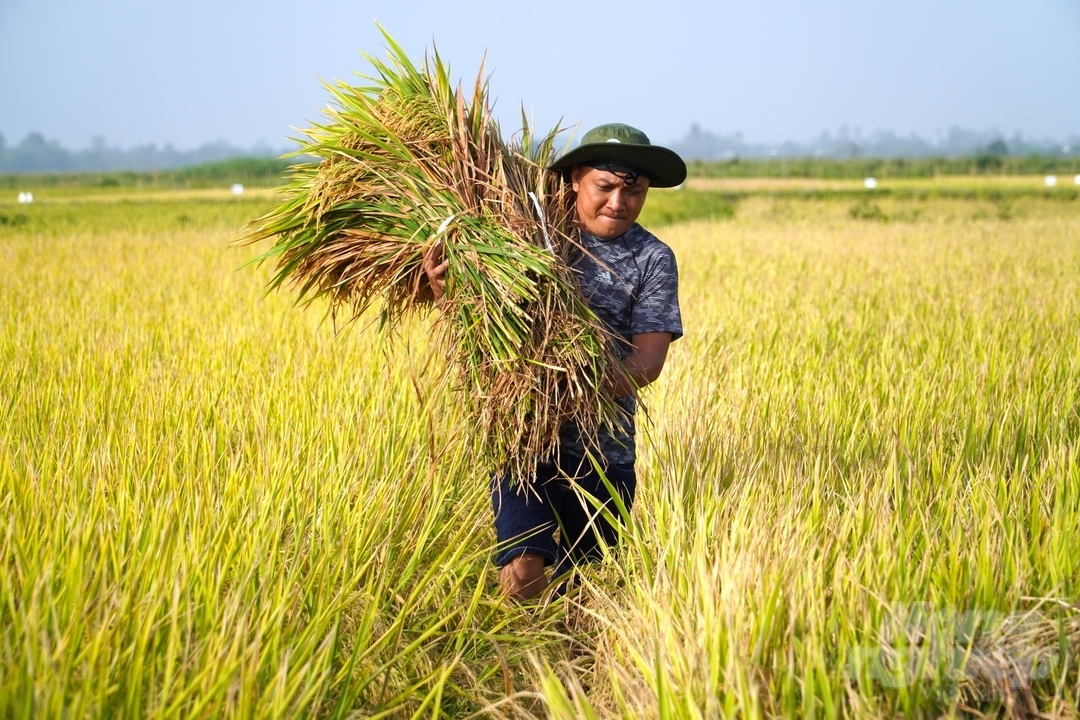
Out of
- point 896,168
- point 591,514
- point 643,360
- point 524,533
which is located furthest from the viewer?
point 896,168

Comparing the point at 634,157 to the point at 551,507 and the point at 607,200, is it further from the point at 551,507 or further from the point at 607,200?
the point at 551,507

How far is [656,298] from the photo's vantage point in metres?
2.02

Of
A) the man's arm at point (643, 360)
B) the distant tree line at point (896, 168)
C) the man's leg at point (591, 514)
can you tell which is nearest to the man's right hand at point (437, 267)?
the man's arm at point (643, 360)

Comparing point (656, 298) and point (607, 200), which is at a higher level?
point (607, 200)

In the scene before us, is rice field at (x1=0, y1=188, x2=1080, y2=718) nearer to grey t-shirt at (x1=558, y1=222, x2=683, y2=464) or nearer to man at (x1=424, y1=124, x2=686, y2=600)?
man at (x1=424, y1=124, x2=686, y2=600)

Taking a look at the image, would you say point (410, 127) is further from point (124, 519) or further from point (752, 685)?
point (752, 685)

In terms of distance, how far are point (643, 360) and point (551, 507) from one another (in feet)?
1.40

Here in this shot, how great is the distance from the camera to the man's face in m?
1.97

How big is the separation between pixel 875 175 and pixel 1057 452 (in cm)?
4090

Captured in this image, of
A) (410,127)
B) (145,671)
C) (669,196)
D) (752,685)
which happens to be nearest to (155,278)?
(410,127)

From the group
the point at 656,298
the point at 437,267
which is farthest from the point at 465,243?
the point at 656,298

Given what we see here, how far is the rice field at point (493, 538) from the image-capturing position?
4.58 ft

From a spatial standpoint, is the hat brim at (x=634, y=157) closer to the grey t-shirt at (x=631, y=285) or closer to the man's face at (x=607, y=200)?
the man's face at (x=607, y=200)

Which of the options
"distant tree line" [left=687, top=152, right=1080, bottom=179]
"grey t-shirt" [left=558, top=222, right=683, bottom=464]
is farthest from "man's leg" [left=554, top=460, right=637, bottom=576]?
"distant tree line" [left=687, top=152, right=1080, bottom=179]
